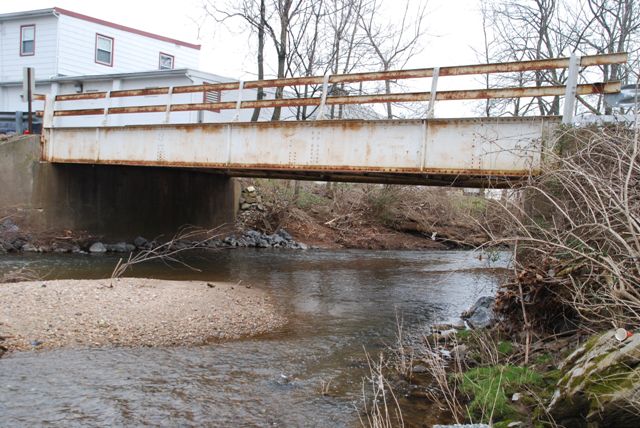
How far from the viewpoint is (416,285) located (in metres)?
14.6

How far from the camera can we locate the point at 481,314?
10492 mm

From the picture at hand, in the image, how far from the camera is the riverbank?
8.05 meters

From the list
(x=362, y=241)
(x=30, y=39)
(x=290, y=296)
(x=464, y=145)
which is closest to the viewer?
(x=464, y=145)

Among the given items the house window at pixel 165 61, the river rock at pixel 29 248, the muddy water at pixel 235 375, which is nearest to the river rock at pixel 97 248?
the river rock at pixel 29 248

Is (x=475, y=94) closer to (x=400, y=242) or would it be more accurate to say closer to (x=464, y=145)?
(x=464, y=145)

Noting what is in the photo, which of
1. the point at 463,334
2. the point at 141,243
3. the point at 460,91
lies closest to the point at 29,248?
the point at 141,243

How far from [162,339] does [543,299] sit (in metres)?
5.63

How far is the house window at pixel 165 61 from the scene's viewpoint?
33.3 m

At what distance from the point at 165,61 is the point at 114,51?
3581 millimetres

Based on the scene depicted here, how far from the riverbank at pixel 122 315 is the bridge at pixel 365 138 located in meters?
3.98

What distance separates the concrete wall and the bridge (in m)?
1.68

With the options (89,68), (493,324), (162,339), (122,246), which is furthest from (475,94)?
(89,68)

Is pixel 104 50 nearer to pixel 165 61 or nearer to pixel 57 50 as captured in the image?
pixel 57 50

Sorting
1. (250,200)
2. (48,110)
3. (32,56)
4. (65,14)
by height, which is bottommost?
(250,200)
